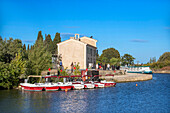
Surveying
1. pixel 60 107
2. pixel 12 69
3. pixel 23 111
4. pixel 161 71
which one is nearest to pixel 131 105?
pixel 60 107

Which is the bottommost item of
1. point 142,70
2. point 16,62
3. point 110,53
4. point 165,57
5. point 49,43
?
point 142,70

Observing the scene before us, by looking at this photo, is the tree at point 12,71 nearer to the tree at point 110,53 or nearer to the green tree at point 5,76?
the green tree at point 5,76

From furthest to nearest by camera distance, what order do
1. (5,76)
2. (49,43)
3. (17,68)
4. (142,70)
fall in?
(142,70)
(49,43)
(17,68)
(5,76)

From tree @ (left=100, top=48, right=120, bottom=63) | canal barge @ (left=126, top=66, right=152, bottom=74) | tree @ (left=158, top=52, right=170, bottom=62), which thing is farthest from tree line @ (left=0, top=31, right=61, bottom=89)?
tree @ (left=158, top=52, right=170, bottom=62)

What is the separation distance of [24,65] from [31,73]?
16.7ft

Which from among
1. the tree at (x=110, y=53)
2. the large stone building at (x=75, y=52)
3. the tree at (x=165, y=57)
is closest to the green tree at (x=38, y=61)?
the large stone building at (x=75, y=52)

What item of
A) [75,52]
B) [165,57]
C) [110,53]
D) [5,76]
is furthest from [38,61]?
[165,57]

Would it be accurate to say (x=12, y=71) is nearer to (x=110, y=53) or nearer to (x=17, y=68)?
(x=17, y=68)

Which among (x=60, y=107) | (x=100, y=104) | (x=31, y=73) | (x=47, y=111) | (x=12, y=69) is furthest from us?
(x=31, y=73)

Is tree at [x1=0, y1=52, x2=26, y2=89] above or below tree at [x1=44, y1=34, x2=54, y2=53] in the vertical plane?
below

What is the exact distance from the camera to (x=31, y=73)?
190 ft

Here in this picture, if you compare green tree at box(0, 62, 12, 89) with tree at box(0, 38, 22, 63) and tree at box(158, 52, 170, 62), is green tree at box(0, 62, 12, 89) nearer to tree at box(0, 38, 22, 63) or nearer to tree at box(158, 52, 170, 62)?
tree at box(0, 38, 22, 63)

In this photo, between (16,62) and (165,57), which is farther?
(165,57)

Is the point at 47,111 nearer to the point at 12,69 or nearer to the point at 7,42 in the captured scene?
the point at 12,69
